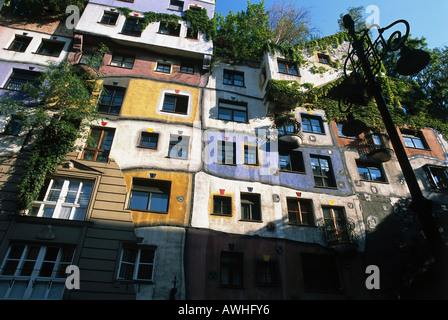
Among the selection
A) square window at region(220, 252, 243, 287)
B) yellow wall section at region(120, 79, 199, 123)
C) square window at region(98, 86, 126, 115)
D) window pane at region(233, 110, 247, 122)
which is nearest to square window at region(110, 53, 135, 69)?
yellow wall section at region(120, 79, 199, 123)

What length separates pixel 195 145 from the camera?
51.4 ft

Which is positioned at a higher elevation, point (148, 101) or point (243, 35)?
point (243, 35)

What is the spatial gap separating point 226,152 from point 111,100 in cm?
769

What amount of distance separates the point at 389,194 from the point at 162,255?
13705 mm

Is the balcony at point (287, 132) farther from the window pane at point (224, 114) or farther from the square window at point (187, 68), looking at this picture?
the square window at point (187, 68)

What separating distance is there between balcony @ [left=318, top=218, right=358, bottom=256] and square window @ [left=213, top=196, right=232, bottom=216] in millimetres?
4949

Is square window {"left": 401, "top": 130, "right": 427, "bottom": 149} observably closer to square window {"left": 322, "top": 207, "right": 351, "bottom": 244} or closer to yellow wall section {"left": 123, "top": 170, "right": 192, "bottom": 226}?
square window {"left": 322, "top": 207, "right": 351, "bottom": 244}

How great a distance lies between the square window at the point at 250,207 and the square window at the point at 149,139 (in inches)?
227

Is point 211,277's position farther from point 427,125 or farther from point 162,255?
point 427,125

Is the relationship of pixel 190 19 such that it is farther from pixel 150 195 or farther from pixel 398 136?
pixel 398 136

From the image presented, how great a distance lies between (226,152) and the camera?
53.0ft

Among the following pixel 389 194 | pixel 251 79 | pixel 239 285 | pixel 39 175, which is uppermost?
pixel 251 79

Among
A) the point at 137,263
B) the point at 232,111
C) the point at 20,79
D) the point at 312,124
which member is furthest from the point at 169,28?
the point at 137,263
